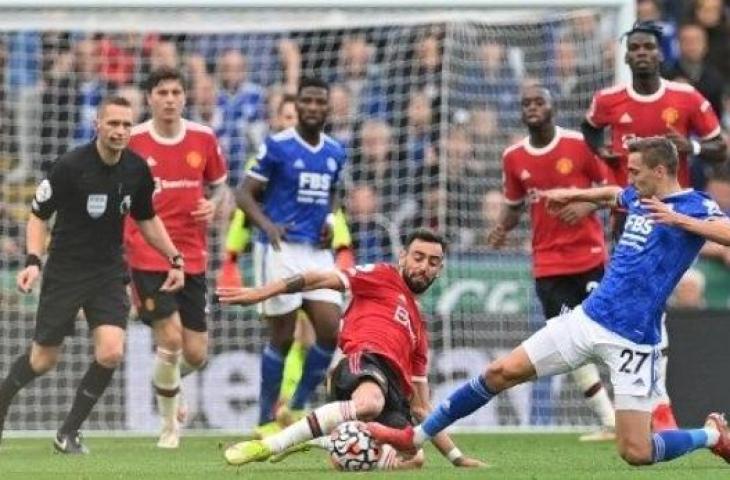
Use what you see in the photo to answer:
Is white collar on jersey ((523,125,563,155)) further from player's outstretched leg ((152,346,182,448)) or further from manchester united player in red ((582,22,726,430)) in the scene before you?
player's outstretched leg ((152,346,182,448))

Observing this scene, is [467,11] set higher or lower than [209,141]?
higher

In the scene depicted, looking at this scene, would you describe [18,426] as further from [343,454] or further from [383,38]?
[343,454]

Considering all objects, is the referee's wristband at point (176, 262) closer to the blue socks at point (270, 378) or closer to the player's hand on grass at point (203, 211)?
the player's hand on grass at point (203, 211)

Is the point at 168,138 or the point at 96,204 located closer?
the point at 96,204

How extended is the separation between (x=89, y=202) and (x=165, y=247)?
590 millimetres

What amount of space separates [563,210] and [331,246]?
1992mm

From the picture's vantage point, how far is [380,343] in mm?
11234

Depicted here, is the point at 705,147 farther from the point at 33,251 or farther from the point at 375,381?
the point at 33,251

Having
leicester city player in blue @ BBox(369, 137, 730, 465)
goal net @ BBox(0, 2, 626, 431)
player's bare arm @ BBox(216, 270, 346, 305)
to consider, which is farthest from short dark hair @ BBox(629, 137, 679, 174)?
goal net @ BBox(0, 2, 626, 431)

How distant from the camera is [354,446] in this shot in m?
10.7

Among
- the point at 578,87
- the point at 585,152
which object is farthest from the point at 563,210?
the point at 578,87

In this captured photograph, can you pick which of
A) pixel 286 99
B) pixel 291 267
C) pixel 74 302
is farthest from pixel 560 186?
pixel 74 302

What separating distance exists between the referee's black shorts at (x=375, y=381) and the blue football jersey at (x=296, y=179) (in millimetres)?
3244

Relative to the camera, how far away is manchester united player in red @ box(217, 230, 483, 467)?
1098 cm
